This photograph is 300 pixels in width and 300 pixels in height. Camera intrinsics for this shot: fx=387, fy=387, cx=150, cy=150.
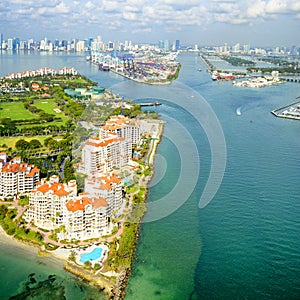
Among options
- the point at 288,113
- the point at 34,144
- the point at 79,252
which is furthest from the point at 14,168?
the point at 288,113

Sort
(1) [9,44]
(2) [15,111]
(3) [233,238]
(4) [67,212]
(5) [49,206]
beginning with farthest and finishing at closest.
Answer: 1. (1) [9,44]
2. (2) [15,111]
3. (5) [49,206]
4. (3) [233,238]
5. (4) [67,212]

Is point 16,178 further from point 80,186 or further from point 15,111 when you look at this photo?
point 15,111

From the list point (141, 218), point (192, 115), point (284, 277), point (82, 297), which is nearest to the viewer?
point (82, 297)

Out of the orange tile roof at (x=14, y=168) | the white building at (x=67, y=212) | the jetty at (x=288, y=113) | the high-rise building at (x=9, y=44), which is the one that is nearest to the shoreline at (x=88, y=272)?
the white building at (x=67, y=212)

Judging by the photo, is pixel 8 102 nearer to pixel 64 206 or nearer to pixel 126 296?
pixel 64 206

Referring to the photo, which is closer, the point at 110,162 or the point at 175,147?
the point at 110,162

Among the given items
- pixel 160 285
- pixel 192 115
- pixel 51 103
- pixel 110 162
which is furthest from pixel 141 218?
pixel 51 103

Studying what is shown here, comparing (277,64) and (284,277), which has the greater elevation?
(277,64)

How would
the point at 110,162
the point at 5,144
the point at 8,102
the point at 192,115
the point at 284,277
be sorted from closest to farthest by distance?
1. the point at 284,277
2. the point at 110,162
3. the point at 5,144
4. the point at 192,115
5. the point at 8,102
